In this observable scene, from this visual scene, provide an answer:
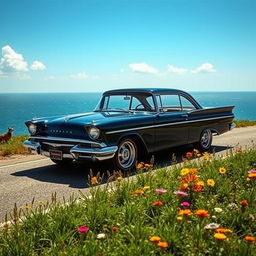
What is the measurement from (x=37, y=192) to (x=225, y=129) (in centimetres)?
590

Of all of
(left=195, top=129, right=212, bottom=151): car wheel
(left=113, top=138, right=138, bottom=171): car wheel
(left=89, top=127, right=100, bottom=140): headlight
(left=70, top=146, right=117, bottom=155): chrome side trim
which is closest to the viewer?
(left=70, top=146, right=117, bottom=155): chrome side trim

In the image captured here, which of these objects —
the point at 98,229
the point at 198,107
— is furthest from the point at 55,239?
the point at 198,107

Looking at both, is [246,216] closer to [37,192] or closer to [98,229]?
[98,229]

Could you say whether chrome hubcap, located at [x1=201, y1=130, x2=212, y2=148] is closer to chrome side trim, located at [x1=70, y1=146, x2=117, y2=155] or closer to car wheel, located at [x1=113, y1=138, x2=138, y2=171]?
car wheel, located at [x1=113, y1=138, x2=138, y2=171]

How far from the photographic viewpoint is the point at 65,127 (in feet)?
21.0

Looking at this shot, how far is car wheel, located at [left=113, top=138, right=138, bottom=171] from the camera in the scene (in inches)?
252

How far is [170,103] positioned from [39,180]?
3533 mm

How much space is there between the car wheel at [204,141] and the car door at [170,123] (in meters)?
0.78

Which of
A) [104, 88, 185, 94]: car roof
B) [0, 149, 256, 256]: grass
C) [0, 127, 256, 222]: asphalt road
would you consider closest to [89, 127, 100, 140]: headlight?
→ [0, 127, 256, 222]: asphalt road

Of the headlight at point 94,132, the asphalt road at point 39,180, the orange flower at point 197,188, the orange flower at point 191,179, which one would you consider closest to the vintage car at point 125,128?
the headlight at point 94,132

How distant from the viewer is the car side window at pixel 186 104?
27.6 feet

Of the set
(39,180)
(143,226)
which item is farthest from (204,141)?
(143,226)

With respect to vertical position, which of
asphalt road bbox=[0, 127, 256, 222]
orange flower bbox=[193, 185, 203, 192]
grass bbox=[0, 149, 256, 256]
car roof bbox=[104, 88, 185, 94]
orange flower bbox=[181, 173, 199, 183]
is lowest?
asphalt road bbox=[0, 127, 256, 222]

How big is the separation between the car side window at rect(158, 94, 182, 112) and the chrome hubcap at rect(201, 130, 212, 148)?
110 cm
